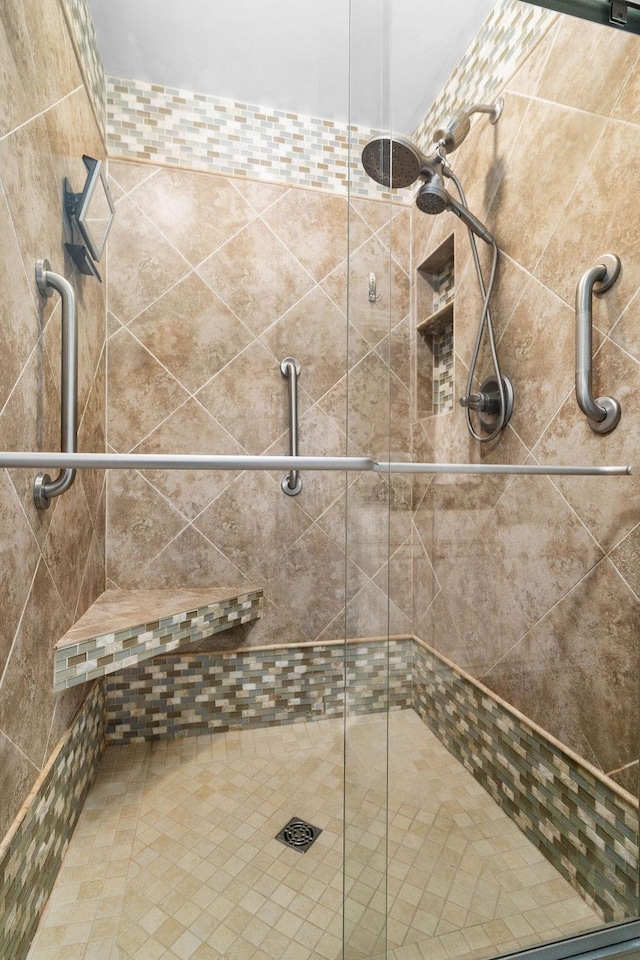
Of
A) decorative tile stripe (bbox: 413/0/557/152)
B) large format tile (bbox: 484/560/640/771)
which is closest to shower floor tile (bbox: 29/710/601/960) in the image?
large format tile (bbox: 484/560/640/771)

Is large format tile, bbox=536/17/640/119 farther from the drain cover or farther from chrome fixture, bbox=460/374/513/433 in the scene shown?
the drain cover

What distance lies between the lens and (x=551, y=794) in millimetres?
730

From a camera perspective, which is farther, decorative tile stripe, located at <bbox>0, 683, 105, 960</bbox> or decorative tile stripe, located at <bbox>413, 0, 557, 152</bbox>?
decorative tile stripe, located at <bbox>413, 0, 557, 152</bbox>

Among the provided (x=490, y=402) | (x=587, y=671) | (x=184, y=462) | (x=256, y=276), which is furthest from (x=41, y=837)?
(x=256, y=276)

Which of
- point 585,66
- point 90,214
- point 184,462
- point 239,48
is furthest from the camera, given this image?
point 239,48

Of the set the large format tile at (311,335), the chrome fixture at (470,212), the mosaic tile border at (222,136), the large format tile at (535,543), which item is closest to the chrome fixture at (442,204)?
the chrome fixture at (470,212)

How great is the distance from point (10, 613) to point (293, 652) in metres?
0.85

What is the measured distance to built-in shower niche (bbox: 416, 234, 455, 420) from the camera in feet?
2.38

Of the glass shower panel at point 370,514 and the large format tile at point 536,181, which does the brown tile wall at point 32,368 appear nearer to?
the glass shower panel at point 370,514

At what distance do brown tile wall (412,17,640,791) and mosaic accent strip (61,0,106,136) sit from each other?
0.97m

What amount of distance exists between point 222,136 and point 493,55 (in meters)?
0.81

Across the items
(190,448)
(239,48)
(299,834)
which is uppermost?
(239,48)

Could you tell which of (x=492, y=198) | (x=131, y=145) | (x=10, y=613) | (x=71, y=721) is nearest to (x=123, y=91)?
(x=131, y=145)

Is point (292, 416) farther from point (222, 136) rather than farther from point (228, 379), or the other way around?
point (222, 136)
